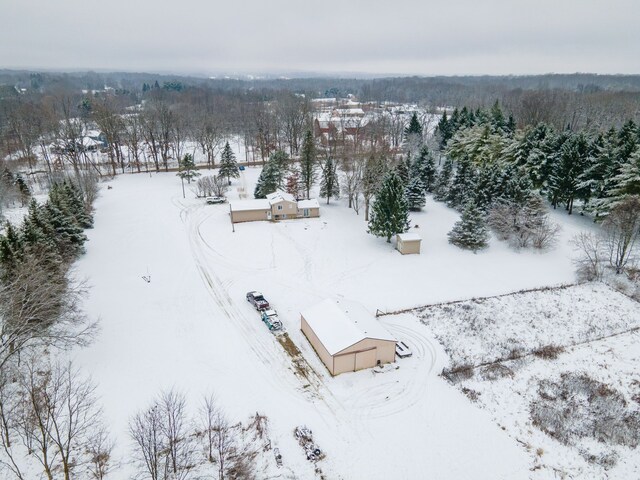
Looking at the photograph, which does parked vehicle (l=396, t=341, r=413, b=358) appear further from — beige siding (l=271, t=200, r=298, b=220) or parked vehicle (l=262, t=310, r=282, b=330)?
beige siding (l=271, t=200, r=298, b=220)

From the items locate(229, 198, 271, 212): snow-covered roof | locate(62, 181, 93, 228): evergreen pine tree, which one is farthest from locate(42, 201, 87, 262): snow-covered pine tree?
locate(229, 198, 271, 212): snow-covered roof

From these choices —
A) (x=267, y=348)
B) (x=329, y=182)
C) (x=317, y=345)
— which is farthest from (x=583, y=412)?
(x=329, y=182)

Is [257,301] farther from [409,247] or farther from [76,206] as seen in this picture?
[76,206]

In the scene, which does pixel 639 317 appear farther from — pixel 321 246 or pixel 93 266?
pixel 93 266

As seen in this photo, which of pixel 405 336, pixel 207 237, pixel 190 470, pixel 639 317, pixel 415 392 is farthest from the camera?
pixel 207 237

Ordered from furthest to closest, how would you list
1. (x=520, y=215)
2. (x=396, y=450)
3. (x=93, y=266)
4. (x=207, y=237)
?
1. (x=207, y=237)
2. (x=520, y=215)
3. (x=93, y=266)
4. (x=396, y=450)

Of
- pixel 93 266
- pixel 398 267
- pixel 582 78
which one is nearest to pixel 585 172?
pixel 398 267

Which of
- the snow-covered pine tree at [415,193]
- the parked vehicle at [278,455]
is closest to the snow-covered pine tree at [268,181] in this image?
the snow-covered pine tree at [415,193]
